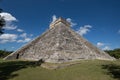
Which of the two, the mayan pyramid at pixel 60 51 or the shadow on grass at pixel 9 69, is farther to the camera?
the mayan pyramid at pixel 60 51

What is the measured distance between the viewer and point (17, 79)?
11008 mm

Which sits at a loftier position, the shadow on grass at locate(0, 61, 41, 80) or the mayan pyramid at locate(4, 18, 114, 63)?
the mayan pyramid at locate(4, 18, 114, 63)

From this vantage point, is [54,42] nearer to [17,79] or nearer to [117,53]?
[17,79]

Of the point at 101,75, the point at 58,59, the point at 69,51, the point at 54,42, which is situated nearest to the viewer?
the point at 101,75

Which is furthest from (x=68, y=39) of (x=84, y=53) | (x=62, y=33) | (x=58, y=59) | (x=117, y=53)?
(x=117, y=53)

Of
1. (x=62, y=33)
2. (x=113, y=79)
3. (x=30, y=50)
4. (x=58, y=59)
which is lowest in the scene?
(x=113, y=79)

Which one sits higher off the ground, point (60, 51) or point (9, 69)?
point (60, 51)

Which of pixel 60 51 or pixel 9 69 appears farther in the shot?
pixel 60 51

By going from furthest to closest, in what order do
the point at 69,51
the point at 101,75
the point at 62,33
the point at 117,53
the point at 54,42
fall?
the point at 117,53
the point at 62,33
the point at 54,42
the point at 69,51
the point at 101,75

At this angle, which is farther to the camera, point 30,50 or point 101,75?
point 30,50

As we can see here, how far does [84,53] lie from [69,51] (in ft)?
7.48

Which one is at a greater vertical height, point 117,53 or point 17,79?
point 117,53

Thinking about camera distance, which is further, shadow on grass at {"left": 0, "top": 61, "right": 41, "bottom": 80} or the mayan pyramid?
the mayan pyramid

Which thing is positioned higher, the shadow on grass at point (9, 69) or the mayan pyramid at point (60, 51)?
the mayan pyramid at point (60, 51)
